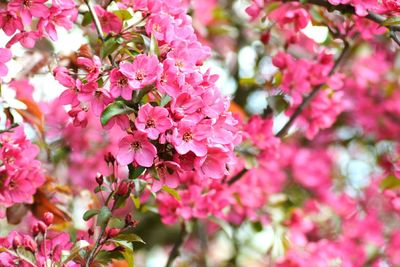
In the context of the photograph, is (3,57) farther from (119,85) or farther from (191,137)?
(191,137)

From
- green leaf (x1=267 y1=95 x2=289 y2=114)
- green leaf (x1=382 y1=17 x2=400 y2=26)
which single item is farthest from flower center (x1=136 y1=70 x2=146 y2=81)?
green leaf (x1=267 y1=95 x2=289 y2=114)

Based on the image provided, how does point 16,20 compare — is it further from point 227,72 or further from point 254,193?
point 227,72

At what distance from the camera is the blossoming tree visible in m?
1.47

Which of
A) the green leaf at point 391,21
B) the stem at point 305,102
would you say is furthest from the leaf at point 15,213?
the green leaf at point 391,21

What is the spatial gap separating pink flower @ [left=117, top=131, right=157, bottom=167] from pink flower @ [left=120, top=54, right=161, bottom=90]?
11cm

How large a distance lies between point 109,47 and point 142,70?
0.18 m

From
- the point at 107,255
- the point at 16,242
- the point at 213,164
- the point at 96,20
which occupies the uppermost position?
the point at 96,20

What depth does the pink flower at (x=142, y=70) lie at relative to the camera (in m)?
1.43

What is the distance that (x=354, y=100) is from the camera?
12.6ft

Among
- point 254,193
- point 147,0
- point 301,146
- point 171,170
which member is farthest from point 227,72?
point 171,170

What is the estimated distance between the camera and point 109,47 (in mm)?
1599

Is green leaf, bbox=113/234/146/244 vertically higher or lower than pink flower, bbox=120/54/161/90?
lower

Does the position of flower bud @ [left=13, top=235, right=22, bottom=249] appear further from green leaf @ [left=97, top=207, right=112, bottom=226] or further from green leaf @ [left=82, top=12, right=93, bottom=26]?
green leaf @ [left=82, top=12, right=93, bottom=26]

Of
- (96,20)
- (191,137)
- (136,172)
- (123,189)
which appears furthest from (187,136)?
(96,20)
